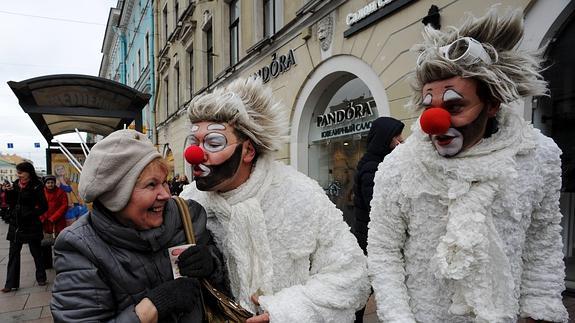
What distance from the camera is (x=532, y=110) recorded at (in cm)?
367

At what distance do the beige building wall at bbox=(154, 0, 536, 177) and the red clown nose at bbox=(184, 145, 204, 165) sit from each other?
0.27 metres

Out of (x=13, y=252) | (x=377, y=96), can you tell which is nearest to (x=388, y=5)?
(x=377, y=96)

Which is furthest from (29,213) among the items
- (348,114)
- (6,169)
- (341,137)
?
(6,169)

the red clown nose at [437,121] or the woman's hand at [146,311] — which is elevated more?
the red clown nose at [437,121]

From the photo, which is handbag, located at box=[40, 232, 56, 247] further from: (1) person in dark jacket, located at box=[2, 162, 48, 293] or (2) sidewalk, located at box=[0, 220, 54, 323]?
(2) sidewalk, located at box=[0, 220, 54, 323]

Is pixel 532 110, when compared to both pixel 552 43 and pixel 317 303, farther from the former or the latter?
pixel 317 303

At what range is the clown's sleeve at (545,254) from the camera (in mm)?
1227

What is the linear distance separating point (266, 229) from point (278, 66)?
700 cm

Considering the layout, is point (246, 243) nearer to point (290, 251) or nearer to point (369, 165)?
point (290, 251)

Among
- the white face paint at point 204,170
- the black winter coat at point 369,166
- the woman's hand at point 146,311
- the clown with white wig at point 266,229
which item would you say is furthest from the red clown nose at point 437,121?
the black winter coat at point 369,166

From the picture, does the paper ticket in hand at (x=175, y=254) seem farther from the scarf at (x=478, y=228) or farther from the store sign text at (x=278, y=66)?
the store sign text at (x=278, y=66)

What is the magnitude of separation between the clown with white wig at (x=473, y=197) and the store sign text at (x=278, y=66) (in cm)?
639

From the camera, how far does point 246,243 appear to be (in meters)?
1.44

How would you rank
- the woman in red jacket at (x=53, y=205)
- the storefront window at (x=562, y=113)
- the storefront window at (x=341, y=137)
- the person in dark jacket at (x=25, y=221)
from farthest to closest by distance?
1. the storefront window at (x=341, y=137)
2. the woman in red jacket at (x=53, y=205)
3. the person in dark jacket at (x=25, y=221)
4. the storefront window at (x=562, y=113)
